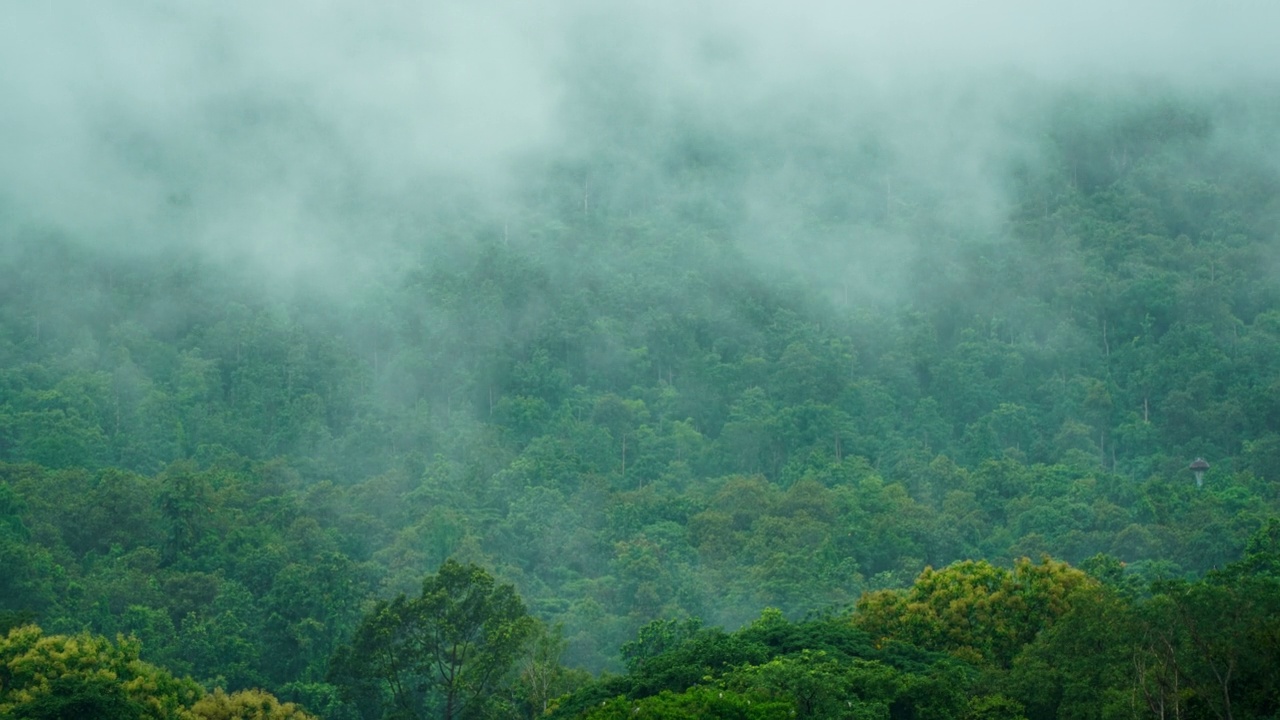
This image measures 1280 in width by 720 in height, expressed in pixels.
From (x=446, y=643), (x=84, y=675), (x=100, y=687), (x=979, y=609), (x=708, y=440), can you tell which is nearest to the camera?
(x=100, y=687)

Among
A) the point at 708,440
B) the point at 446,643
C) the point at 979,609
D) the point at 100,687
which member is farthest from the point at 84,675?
the point at 708,440

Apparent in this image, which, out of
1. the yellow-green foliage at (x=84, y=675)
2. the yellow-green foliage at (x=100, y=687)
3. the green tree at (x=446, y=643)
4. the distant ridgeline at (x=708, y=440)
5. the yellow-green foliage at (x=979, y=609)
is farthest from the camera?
the green tree at (x=446, y=643)

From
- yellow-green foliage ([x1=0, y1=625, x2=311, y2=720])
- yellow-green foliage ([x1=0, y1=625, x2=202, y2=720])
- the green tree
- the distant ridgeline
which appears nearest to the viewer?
yellow-green foliage ([x1=0, y1=625, x2=311, y2=720])

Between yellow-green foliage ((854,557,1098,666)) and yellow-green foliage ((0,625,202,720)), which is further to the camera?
yellow-green foliage ((854,557,1098,666))

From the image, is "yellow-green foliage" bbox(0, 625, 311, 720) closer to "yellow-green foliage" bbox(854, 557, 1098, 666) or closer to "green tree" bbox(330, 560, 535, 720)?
"green tree" bbox(330, 560, 535, 720)

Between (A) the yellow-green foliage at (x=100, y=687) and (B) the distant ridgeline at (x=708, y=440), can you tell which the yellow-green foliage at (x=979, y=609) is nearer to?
(B) the distant ridgeline at (x=708, y=440)

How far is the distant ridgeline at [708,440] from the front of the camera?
131 feet

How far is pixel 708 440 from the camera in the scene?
299 ft

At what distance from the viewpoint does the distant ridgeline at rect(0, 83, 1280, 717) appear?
40.0 metres

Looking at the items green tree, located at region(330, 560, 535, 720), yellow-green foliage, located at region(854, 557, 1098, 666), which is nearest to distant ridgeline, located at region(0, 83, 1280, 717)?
yellow-green foliage, located at region(854, 557, 1098, 666)

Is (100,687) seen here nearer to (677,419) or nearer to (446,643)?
(446,643)

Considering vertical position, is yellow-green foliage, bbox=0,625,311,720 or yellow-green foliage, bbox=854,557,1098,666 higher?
yellow-green foliage, bbox=854,557,1098,666

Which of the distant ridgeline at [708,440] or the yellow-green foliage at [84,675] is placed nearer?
the yellow-green foliage at [84,675]

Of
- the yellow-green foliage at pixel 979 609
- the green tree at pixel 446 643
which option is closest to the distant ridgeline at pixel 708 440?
the yellow-green foliage at pixel 979 609
